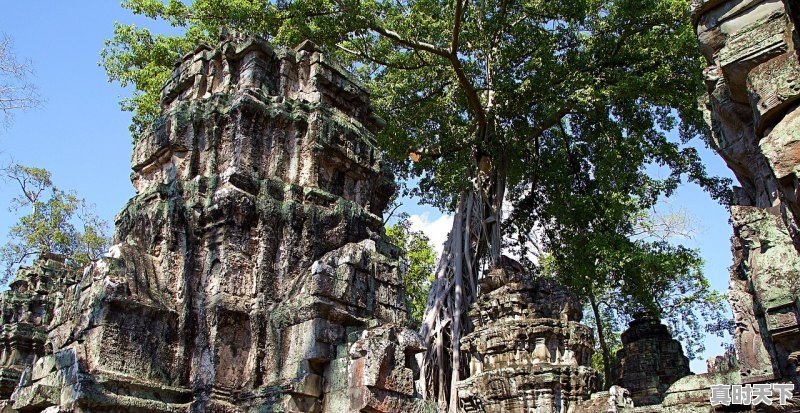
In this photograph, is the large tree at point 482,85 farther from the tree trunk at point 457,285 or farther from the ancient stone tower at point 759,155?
the ancient stone tower at point 759,155

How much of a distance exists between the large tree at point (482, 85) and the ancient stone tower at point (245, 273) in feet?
19.0

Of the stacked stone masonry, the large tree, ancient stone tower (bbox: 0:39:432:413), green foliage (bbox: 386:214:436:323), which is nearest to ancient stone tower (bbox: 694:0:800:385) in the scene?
the stacked stone masonry

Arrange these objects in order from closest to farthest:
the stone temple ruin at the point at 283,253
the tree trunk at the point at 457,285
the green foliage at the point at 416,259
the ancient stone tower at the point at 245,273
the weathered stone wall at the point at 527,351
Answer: the stone temple ruin at the point at 283,253 < the ancient stone tower at the point at 245,273 < the weathered stone wall at the point at 527,351 < the tree trunk at the point at 457,285 < the green foliage at the point at 416,259

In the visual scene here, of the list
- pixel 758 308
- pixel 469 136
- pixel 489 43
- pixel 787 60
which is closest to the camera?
pixel 787 60

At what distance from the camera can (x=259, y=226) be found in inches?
201

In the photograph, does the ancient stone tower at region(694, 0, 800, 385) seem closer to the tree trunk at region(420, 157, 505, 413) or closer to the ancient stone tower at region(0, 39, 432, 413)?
the ancient stone tower at region(0, 39, 432, 413)

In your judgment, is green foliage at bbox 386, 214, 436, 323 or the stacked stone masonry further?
green foliage at bbox 386, 214, 436, 323

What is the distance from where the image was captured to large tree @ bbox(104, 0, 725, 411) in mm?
11914

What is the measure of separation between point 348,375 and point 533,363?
545 cm

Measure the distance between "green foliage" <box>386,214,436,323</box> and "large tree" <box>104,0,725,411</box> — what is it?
4549 millimetres

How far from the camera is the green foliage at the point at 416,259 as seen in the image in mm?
18675

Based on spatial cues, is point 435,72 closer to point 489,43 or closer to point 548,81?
point 489,43

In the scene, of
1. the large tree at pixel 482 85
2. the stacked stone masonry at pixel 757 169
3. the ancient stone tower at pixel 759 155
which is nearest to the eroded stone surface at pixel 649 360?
the large tree at pixel 482 85

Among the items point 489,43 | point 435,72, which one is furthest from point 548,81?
point 435,72
